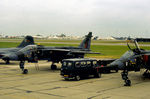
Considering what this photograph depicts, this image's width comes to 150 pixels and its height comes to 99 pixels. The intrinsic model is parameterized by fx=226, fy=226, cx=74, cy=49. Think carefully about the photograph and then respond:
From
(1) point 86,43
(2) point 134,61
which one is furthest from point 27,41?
(2) point 134,61

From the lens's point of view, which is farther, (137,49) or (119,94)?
(137,49)

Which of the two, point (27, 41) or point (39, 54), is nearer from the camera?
point (39, 54)

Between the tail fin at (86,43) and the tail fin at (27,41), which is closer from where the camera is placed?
the tail fin at (86,43)

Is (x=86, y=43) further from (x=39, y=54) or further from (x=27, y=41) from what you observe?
(x=27, y=41)

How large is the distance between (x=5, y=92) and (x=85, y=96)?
5870 mm

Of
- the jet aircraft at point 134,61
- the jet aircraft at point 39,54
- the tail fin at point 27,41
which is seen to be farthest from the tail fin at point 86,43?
the jet aircraft at point 134,61

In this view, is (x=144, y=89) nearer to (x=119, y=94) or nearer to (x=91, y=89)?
(x=119, y=94)

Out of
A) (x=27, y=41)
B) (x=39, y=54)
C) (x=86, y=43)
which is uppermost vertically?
(x=27, y=41)

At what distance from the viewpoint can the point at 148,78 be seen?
2338 centimetres

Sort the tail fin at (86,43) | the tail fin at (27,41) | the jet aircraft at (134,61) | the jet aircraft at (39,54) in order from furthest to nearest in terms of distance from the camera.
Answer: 1. the tail fin at (27,41)
2. the tail fin at (86,43)
3. the jet aircraft at (39,54)
4. the jet aircraft at (134,61)

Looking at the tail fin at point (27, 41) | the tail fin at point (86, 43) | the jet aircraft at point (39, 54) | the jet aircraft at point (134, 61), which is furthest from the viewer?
the tail fin at point (27, 41)

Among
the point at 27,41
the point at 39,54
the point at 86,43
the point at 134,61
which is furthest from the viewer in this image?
the point at 27,41

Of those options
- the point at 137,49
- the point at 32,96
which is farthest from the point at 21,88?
the point at 137,49

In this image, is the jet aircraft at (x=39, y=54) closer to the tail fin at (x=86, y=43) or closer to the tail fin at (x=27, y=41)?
the tail fin at (x=86, y=43)
